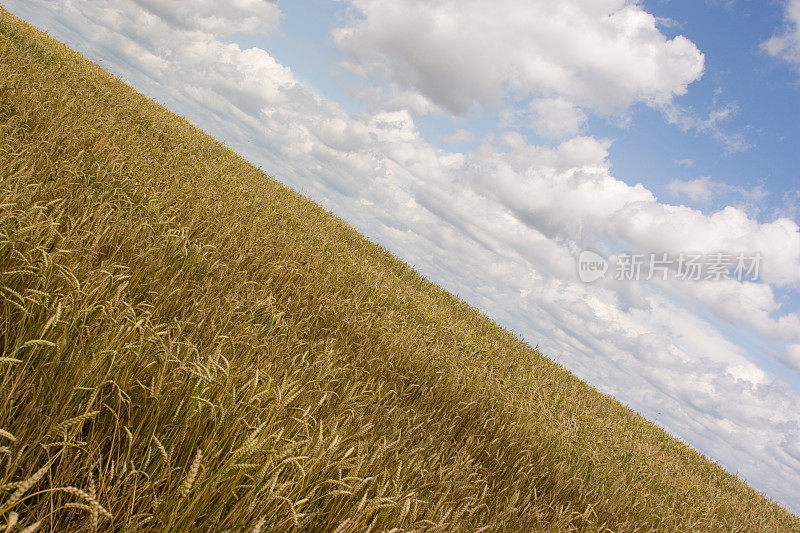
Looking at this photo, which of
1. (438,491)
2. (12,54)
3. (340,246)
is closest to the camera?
(438,491)

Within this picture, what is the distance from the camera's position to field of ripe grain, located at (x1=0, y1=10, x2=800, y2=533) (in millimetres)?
1691

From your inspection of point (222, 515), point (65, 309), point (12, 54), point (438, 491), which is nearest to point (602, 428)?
point (438, 491)

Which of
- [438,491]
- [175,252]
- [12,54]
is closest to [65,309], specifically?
[175,252]

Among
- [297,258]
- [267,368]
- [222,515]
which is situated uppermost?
[297,258]

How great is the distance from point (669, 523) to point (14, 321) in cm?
578

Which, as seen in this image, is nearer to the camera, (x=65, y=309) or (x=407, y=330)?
(x=65, y=309)

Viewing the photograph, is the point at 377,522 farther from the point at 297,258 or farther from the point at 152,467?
the point at 297,258

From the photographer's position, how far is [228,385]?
84.4 inches

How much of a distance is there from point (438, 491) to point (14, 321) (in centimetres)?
256

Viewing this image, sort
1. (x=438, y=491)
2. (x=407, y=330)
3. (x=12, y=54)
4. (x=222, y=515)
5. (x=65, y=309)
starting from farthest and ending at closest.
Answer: (x=12, y=54)
(x=407, y=330)
(x=438, y=491)
(x=65, y=309)
(x=222, y=515)

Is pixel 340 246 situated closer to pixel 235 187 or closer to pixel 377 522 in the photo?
pixel 235 187

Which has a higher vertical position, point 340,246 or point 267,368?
point 340,246

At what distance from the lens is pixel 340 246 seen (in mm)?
9141

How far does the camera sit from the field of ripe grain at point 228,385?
169 centimetres
